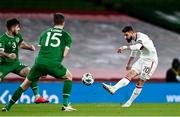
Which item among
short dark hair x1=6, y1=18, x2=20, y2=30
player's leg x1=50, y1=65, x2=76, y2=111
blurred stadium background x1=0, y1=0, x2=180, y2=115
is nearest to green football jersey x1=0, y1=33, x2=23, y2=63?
short dark hair x1=6, y1=18, x2=20, y2=30

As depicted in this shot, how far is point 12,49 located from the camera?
18.6m

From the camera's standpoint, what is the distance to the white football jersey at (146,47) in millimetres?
18312

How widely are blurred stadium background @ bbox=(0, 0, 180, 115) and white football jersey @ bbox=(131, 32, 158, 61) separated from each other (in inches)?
254

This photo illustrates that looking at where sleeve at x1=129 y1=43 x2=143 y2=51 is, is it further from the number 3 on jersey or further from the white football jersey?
the number 3 on jersey

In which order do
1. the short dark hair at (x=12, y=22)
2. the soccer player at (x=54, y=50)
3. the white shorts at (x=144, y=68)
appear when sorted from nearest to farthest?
the soccer player at (x=54, y=50)
the short dark hair at (x=12, y=22)
the white shorts at (x=144, y=68)

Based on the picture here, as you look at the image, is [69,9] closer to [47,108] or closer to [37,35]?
[37,35]

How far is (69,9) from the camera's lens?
104 ft

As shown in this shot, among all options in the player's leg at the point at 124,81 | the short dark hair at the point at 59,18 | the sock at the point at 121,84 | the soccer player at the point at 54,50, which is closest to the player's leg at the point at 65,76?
the soccer player at the point at 54,50

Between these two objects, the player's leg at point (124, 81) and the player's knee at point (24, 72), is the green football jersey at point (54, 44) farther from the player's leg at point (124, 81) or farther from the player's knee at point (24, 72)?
the player's knee at point (24, 72)

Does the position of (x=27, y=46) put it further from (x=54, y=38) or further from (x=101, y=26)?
(x=101, y=26)

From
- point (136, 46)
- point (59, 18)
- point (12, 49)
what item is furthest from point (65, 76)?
point (12, 49)

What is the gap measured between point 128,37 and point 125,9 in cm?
1383

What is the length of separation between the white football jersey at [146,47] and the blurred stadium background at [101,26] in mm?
6445

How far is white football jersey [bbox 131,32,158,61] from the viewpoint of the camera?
1831 centimetres
